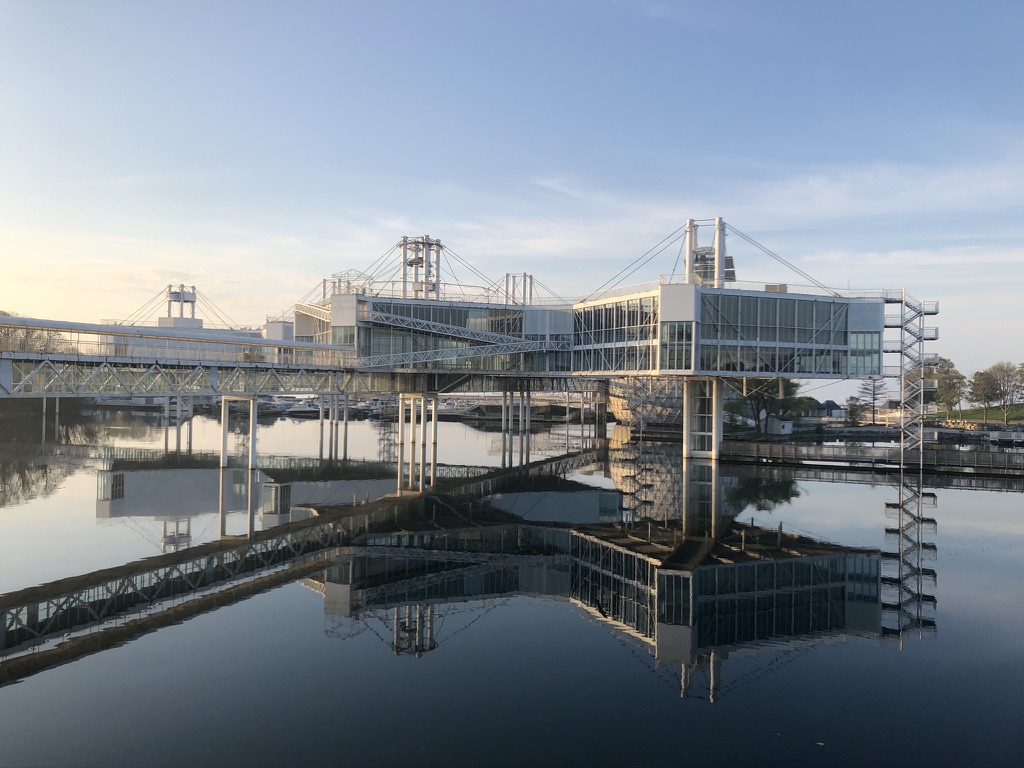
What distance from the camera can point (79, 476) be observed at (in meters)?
42.2

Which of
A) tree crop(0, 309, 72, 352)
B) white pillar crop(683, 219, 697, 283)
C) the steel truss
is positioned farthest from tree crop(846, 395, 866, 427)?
tree crop(0, 309, 72, 352)

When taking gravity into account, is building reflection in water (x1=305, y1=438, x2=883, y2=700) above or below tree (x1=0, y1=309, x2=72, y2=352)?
below

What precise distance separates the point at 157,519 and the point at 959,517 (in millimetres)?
38863

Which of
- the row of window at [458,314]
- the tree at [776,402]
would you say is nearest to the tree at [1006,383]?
the tree at [776,402]

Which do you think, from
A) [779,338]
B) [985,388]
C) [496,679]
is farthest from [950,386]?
[496,679]

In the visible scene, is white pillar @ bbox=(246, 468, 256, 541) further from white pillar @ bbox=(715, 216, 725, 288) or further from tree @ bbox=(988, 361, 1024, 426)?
tree @ bbox=(988, 361, 1024, 426)

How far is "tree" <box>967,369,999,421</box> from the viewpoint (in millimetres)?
98812

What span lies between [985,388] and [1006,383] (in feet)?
9.88

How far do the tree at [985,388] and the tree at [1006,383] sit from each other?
0.25 m

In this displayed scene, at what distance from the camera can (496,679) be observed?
1562 cm

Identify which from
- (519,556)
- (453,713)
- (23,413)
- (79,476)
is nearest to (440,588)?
(519,556)

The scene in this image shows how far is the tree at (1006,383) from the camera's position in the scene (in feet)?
323

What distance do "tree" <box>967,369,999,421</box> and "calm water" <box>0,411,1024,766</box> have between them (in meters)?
85.3

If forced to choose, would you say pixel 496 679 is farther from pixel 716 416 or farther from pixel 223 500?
pixel 716 416
